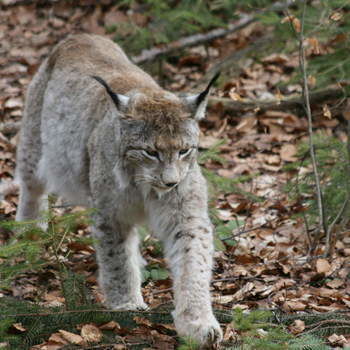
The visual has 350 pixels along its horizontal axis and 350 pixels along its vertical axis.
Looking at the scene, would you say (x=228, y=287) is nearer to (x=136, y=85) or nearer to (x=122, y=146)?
(x=122, y=146)

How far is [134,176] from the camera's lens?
4.54m

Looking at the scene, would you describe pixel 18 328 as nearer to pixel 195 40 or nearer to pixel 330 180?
pixel 330 180

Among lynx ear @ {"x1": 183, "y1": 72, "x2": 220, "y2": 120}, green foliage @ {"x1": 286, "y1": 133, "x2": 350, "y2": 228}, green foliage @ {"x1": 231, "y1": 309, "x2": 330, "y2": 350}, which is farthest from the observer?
green foliage @ {"x1": 286, "y1": 133, "x2": 350, "y2": 228}

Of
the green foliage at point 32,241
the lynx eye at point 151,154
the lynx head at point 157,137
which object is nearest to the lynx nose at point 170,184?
the lynx head at point 157,137

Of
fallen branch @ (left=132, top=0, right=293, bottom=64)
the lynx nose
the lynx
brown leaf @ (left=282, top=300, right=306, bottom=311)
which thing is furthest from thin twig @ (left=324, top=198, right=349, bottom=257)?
fallen branch @ (left=132, top=0, right=293, bottom=64)

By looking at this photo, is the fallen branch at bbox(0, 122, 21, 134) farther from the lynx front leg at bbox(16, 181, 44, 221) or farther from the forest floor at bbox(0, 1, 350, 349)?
the lynx front leg at bbox(16, 181, 44, 221)

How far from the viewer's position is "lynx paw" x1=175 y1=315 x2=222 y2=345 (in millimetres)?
3709

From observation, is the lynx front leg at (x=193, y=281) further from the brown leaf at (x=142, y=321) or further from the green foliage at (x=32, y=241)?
the green foliage at (x=32, y=241)

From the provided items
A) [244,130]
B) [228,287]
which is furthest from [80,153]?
[244,130]

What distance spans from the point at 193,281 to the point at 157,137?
2.92 ft

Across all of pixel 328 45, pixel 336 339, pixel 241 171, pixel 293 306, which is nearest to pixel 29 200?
pixel 241 171

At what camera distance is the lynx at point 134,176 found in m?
4.25

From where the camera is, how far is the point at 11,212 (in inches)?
267

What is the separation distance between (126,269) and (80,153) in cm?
113
